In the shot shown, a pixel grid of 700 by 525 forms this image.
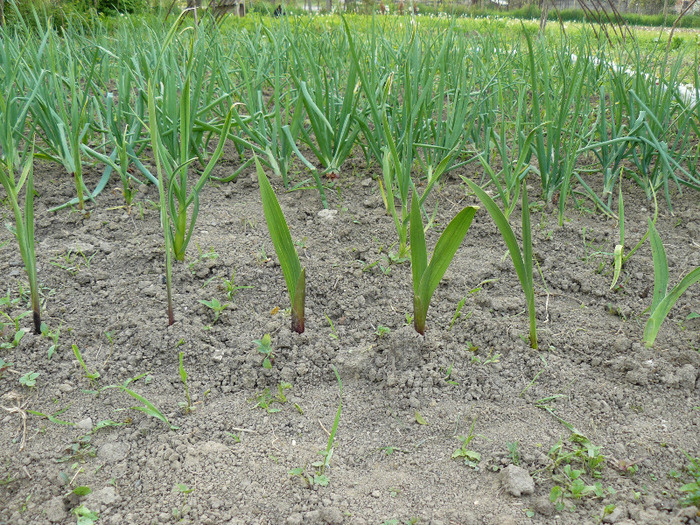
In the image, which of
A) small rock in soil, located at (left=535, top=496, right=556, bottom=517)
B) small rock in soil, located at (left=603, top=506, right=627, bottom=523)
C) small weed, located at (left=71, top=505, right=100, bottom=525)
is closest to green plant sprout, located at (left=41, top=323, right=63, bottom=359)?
small weed, located at (left=71, top=505, right=100, bottom=525)

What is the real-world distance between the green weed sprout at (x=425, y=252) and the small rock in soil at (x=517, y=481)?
390 millimetres

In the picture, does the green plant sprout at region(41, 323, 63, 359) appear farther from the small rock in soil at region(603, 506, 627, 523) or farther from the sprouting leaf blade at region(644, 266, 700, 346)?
the sprouting leaf blade at region(644, 266, 700, 346)

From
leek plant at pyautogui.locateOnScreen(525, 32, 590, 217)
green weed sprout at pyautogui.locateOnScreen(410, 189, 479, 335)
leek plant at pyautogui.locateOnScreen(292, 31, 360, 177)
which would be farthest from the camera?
leek plant at pyautogui.locateOnScreen(292, 31, 360, 177)

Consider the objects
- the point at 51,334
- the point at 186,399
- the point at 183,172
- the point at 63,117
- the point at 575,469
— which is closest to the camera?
the point at 575,469

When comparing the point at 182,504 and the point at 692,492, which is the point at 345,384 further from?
the point at 692,492

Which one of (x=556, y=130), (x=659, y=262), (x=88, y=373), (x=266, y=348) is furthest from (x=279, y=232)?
(x=556, y=130)

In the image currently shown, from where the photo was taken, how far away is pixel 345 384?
1.23 meters

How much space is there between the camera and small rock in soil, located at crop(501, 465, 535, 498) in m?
0.95

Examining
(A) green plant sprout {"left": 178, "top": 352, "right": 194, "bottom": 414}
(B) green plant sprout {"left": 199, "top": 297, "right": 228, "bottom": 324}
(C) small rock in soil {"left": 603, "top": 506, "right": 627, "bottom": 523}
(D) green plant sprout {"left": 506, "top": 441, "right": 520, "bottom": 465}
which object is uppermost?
(B) green plant sprout {"left": 199, "top": 297, "right": 228, "bottom": 324}

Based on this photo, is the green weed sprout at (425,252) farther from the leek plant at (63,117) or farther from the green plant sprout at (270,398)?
the leek plant at (63,117)

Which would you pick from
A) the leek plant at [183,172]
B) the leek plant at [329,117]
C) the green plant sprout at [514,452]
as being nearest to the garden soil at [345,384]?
the green plant sprout at [514,452]

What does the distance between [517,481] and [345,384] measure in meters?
0.42

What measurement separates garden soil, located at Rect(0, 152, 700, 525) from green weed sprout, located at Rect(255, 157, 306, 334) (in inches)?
3.1

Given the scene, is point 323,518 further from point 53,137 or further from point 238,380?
point 53,137
